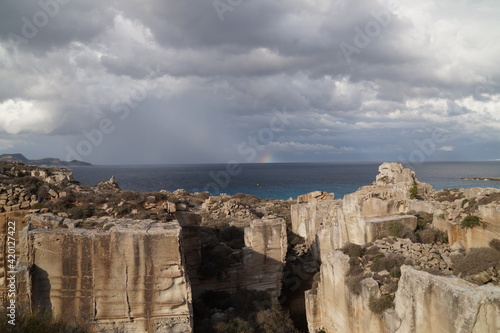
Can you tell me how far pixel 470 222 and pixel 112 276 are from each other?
11.1 m

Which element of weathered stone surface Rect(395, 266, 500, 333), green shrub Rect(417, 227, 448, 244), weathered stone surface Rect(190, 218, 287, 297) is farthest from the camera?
weathered stone surface Rect(190, 218, 287, 297)

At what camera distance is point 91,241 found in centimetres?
829

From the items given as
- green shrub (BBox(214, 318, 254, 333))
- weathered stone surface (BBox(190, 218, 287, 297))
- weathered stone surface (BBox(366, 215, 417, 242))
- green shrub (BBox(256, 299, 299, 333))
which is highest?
weathered stone surface (BBox(366, 215, 417, 242))

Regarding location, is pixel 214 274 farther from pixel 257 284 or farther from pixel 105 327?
pixel 105 327

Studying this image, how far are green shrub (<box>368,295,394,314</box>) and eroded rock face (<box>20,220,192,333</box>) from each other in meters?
4.90

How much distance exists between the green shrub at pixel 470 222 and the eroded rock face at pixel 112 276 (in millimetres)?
9342

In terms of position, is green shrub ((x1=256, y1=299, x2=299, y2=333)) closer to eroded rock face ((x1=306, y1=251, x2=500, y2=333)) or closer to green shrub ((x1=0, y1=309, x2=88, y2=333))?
eroded rock face ((x1=306, y1=251, x2=500, y2=333))

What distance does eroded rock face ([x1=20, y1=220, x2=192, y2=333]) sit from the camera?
26.8 feet

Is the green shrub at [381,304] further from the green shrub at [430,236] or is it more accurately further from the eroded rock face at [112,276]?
the eroded rock face at [112,276]

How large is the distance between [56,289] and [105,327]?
1548mm

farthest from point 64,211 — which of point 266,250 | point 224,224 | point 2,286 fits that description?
point 224,224

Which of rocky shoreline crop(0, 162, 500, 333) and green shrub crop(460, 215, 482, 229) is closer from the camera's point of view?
rocky shoreline crop(0, 162, 500, 333)

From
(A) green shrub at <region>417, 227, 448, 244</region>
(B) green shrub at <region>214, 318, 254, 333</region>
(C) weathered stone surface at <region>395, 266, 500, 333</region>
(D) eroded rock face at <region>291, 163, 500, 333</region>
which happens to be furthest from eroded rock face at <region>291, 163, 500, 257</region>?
(B) green shrub at <region>214, 318, 254, 333</region>

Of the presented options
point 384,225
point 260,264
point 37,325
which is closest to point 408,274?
point 384,225
